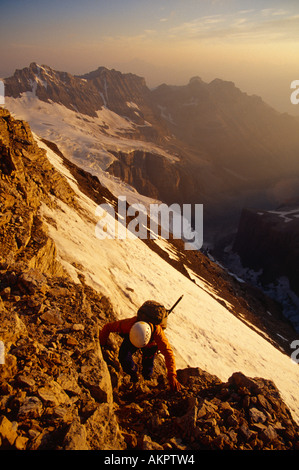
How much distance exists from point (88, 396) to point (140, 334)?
1338mm

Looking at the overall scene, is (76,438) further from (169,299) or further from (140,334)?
(169,299)

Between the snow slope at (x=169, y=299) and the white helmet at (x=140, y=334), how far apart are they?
4512 mm

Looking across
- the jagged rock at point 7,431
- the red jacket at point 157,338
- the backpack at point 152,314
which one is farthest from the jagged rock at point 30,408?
the backpack at point 152,314

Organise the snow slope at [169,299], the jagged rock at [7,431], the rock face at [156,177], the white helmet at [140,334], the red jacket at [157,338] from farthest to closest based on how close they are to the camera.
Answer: the rock face at [156,177] → the snow slope at [169,299] → the red jacket at [157,338] → the white helmet at [140,334] → the jagged rock at [7,431]

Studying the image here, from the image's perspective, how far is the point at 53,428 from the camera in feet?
12.2

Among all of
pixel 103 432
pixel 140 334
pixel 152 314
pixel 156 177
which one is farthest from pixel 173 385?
pixel 156 177

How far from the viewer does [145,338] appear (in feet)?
17.9

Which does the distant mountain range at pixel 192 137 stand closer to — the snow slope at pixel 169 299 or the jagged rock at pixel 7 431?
the snow slope at pixel 169 299

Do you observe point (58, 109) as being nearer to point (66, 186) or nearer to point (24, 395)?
point (66, 186)

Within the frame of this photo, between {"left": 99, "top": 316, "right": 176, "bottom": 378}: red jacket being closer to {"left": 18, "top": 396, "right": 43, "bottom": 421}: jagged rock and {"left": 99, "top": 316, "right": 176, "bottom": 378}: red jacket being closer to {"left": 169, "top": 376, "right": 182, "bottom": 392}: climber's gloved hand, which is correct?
{"left": 169, "top": 376, "right": 182, "bottom": 392}: climber's gloved hand

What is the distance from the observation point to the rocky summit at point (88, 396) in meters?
3.76

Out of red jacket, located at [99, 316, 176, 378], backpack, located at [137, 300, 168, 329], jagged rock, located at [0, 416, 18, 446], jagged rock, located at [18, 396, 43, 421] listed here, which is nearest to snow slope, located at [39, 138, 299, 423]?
red jacket, located at [99, 316, 176, 378]
